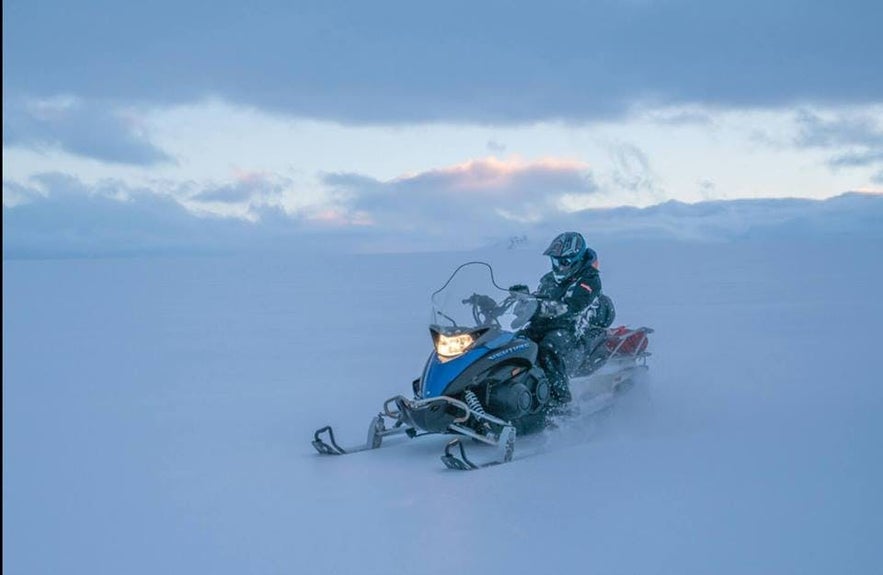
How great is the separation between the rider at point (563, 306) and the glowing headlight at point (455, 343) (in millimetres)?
796

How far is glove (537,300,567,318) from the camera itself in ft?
24.8

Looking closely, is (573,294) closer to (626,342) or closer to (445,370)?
(626,342)

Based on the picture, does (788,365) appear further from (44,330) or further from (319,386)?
(44,330)

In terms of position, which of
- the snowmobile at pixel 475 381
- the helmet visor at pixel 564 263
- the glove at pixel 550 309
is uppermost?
the helmet visor at pixel 564 263

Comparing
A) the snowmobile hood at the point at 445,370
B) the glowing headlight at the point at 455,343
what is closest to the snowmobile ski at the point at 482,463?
the snowmobile hood at the point at 445,370

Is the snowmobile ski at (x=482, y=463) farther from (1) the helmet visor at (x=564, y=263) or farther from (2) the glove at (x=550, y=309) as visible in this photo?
(1) the helmet visor at (x=564, y=263)

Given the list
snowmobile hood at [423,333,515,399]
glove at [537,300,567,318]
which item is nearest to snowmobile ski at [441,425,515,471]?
snowmobile hood at [423,333,515,399]

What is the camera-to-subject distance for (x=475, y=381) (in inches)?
271

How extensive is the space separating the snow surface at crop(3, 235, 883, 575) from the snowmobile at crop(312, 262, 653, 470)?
8.1 inches

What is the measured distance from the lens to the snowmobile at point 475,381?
22.1ft

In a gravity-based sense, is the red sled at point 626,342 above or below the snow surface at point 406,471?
above

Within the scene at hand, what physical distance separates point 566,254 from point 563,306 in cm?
48

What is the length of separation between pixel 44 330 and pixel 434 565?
12.7 metres

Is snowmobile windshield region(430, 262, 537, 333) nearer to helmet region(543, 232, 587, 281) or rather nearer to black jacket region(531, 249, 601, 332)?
black jacket region(531, 249, 601, 332)
